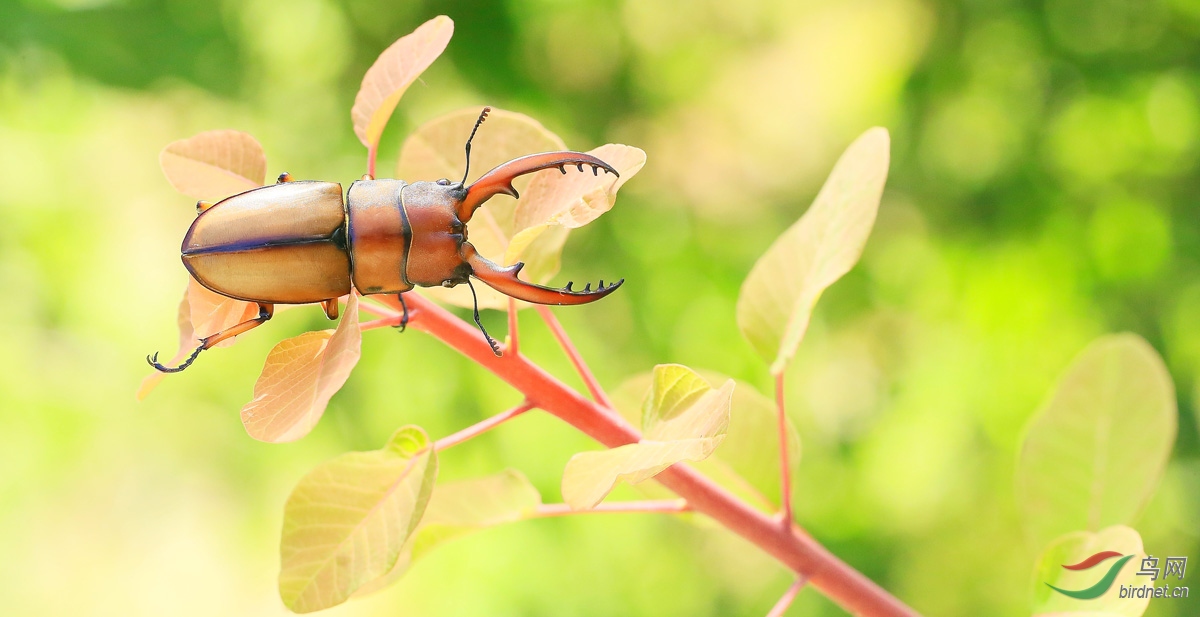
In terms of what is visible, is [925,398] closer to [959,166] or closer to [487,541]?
[959,166]

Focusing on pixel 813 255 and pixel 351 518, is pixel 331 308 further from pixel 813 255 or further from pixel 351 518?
pixel 813 255

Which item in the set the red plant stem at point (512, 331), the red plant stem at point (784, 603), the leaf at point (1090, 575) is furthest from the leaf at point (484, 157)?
the leaf at point (1090, 575)

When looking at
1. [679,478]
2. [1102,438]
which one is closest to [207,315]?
[679,478]

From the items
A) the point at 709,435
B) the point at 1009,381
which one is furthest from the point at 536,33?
the point at 709,435

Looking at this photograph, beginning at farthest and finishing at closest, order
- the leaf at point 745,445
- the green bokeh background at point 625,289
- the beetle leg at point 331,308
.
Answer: the green bokeh background at point 625,289
the leaf at point 745,445
the beetle leg at point 331,308

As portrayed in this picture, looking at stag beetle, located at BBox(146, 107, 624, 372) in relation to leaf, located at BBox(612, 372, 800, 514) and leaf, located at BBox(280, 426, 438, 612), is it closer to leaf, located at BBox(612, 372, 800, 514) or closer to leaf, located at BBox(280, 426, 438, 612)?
leaf, located at BBox(280, 426, 438, 612)

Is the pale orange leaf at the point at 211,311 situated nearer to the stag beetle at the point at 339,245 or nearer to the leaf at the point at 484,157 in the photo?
the stag beetle at the point at 339,245
